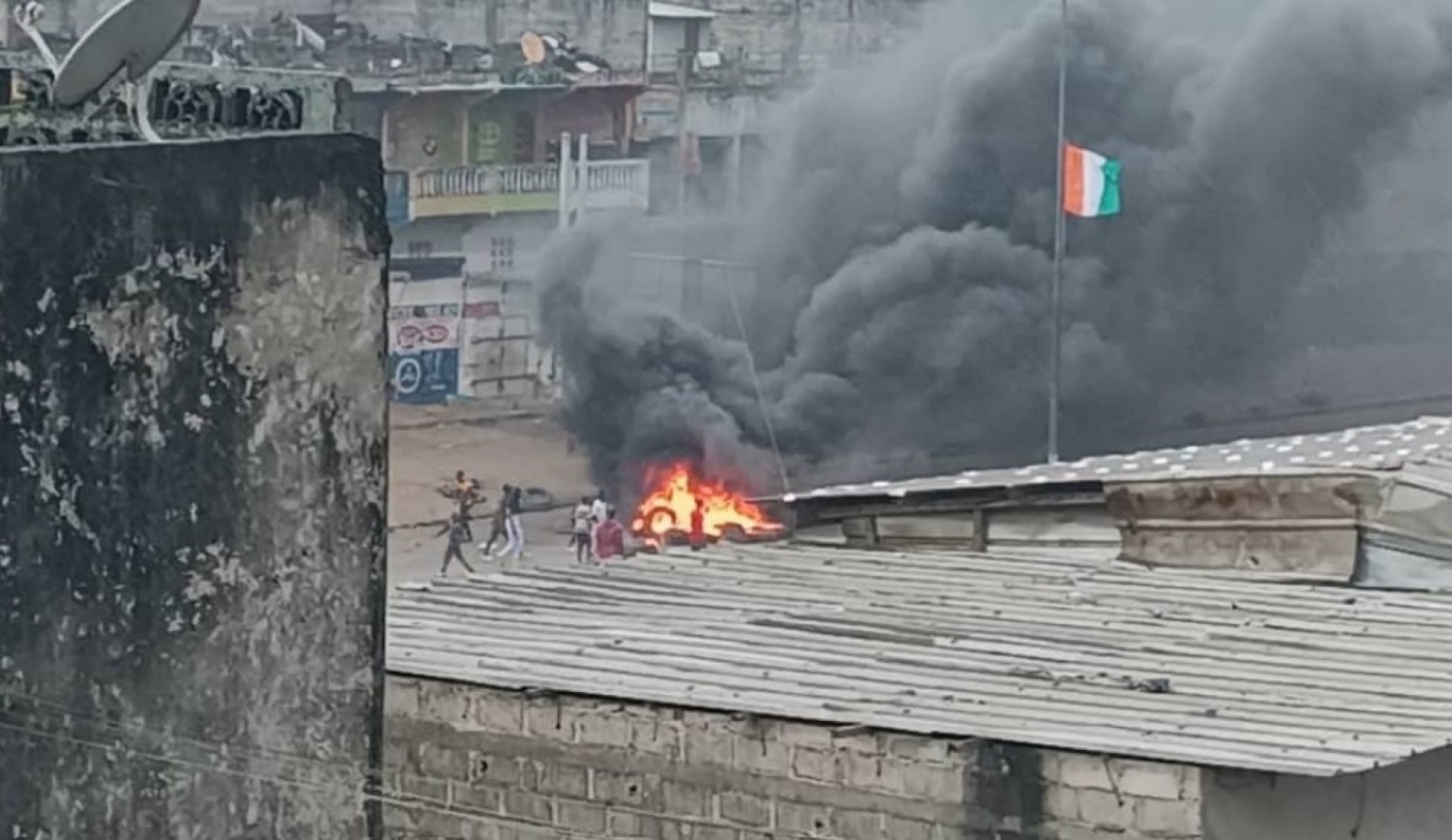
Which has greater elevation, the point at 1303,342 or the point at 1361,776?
the point at 1303,342

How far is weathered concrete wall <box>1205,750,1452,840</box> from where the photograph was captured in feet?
25.4

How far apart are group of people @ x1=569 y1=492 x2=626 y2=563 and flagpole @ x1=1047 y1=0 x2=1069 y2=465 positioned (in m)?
3.03

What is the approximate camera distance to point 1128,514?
36.5 ft

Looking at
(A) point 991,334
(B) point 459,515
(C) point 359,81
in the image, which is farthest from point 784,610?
(C) point 359,81

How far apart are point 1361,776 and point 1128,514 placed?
2.97 metres

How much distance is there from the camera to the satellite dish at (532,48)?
34781mm

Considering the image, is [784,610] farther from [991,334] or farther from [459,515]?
[991,334]

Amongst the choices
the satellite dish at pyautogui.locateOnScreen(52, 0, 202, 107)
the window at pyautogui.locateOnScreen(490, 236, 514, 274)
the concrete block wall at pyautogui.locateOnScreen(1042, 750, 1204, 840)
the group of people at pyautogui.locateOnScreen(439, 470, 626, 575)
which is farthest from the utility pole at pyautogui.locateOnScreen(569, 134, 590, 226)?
the satellite dish at pyautogui.locateOnScreen(52, 0, 202, 107)

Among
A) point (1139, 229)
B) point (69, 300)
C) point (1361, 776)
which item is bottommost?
point (1361, 776)

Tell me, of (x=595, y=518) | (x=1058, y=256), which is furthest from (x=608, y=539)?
(x=1058, y=256)

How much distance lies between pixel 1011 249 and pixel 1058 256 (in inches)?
173

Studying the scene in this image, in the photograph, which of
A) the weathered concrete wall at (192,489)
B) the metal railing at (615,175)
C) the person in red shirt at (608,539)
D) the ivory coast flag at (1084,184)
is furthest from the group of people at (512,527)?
the weathered concrete wall at (192,489)

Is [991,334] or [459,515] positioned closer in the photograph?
[459,515]

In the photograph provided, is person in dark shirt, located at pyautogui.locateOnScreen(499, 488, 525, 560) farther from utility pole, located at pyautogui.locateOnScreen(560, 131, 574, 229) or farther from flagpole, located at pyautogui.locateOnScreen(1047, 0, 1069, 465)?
utility pole, located at pyautogui.locateOnScreen(560, 131, 574, 229)
